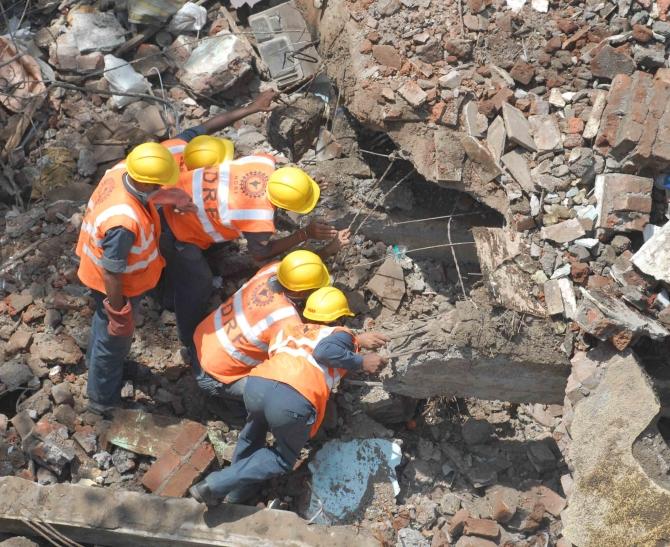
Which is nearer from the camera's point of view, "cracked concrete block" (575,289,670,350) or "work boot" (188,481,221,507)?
"cracked concrete block" (575,289,670,350)

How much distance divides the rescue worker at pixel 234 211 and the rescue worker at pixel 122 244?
A: 24 centimetres

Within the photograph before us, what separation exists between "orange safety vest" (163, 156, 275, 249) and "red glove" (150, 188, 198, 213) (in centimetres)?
9

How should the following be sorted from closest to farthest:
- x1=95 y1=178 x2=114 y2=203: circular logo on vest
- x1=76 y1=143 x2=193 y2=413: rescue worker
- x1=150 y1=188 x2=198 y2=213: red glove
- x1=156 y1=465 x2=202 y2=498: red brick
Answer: x1=76 y1=143 x2=193 y2=413: rescue worker
x1=95 y1=178 x2=114 y2=203: circular logo on vest
x1=150 y1=188 x2=198 y2=213: red glove
x1=156 y1=465 x2=202 y2=498: red brick

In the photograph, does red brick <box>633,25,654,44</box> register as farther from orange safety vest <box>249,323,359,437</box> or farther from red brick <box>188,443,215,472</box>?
red brick <box>188,443,215,472</box>

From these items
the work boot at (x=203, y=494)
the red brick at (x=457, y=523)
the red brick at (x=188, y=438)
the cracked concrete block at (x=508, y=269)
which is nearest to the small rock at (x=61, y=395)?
the red brick at (x=188, y=438)

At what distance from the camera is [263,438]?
4.99 m

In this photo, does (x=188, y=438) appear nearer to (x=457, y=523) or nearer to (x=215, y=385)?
(x=215, y=385)

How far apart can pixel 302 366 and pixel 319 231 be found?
110 cm

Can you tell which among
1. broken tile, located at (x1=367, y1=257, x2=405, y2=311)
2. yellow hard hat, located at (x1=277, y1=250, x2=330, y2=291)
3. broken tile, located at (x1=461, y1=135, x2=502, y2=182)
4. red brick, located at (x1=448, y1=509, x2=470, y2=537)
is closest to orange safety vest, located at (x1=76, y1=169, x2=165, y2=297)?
yellow hard hat, located at (x1=277, y1=250, x2=330, y2=291)

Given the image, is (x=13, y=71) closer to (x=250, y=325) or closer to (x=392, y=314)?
(x=250, y=325)

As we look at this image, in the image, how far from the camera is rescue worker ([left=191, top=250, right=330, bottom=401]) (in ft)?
16.3

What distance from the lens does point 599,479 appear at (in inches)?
175

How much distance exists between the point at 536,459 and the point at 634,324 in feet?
4.48

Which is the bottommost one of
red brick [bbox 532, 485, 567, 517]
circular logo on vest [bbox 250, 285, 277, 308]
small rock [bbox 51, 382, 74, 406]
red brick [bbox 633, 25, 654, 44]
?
red brick [bbox 532, 485, 567, 517]
